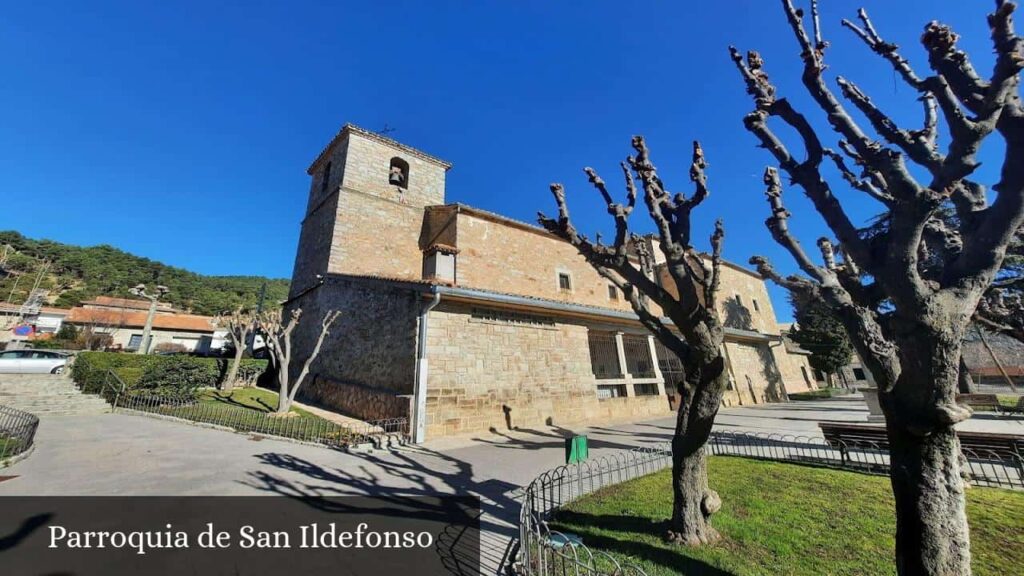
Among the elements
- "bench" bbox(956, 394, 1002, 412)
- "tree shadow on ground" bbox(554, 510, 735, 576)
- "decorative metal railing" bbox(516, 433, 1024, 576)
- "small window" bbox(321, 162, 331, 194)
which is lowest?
"tree shadow on ground" bbox(554, 510, 735, 576)

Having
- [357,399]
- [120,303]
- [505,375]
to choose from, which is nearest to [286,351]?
[357,399]

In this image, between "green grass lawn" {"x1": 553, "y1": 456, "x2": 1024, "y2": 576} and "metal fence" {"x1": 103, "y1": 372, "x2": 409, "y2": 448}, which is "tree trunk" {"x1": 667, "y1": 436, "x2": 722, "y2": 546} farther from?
"metal fence" {"x1": 103, "y1": 372, "x2": 409, "y2": 448}

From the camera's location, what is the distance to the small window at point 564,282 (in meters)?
18.7

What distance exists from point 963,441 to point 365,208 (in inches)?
800

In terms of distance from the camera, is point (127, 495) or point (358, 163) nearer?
point (127, 495)

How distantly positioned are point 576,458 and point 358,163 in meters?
17.6

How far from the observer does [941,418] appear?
2551 millimetres

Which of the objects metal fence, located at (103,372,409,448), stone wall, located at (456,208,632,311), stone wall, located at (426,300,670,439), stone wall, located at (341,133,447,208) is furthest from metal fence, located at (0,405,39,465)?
stone wall, located at (341,133,447,208)

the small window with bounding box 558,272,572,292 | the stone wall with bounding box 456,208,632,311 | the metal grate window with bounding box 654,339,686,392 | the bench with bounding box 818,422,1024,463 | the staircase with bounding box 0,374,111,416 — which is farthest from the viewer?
the small window with bounding box 558,272,572,292

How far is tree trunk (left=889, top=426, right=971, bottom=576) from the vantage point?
2.58m

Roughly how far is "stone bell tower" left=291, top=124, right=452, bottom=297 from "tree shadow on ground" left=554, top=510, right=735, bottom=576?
47.3ft

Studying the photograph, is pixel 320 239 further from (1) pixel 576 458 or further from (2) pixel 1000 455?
(2) pixel 1000 455

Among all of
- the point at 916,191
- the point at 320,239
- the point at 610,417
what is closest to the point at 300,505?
the point at 916,191

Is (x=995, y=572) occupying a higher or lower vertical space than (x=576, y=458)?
lower
